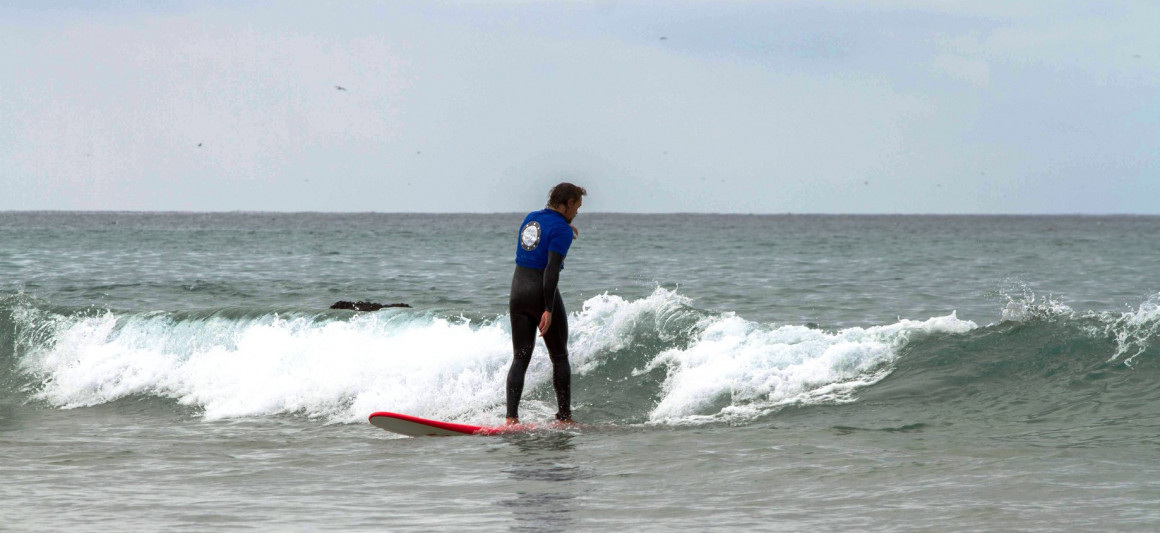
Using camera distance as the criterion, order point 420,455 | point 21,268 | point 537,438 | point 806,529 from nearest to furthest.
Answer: point 806,529, point 420,455, point 537,438, point 21,268

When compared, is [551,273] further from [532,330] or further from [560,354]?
[560,354]

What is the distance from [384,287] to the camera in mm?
23391

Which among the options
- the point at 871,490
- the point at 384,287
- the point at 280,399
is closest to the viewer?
the point at 871,490

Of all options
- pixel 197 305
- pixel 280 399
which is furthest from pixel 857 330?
pixel 197 305

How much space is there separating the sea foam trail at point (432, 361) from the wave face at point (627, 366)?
2 centimetres

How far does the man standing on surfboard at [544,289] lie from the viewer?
26.7ft

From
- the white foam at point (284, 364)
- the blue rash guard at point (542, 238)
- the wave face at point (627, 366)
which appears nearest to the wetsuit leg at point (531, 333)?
the blue rash guard at point (542, 238)

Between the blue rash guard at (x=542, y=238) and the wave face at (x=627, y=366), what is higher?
the blue rash guard at (x=542, y=238)

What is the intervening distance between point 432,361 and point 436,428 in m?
2.63

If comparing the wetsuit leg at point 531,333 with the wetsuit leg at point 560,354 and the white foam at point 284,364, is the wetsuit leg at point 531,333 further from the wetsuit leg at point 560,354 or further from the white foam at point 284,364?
the white foam at point 284,364

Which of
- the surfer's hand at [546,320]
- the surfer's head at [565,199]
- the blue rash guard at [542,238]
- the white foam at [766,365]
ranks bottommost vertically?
the white foam at [766,365]

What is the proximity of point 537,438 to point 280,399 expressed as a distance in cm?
343

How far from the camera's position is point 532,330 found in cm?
861

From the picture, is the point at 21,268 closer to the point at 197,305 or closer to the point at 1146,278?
the point at 197,305
